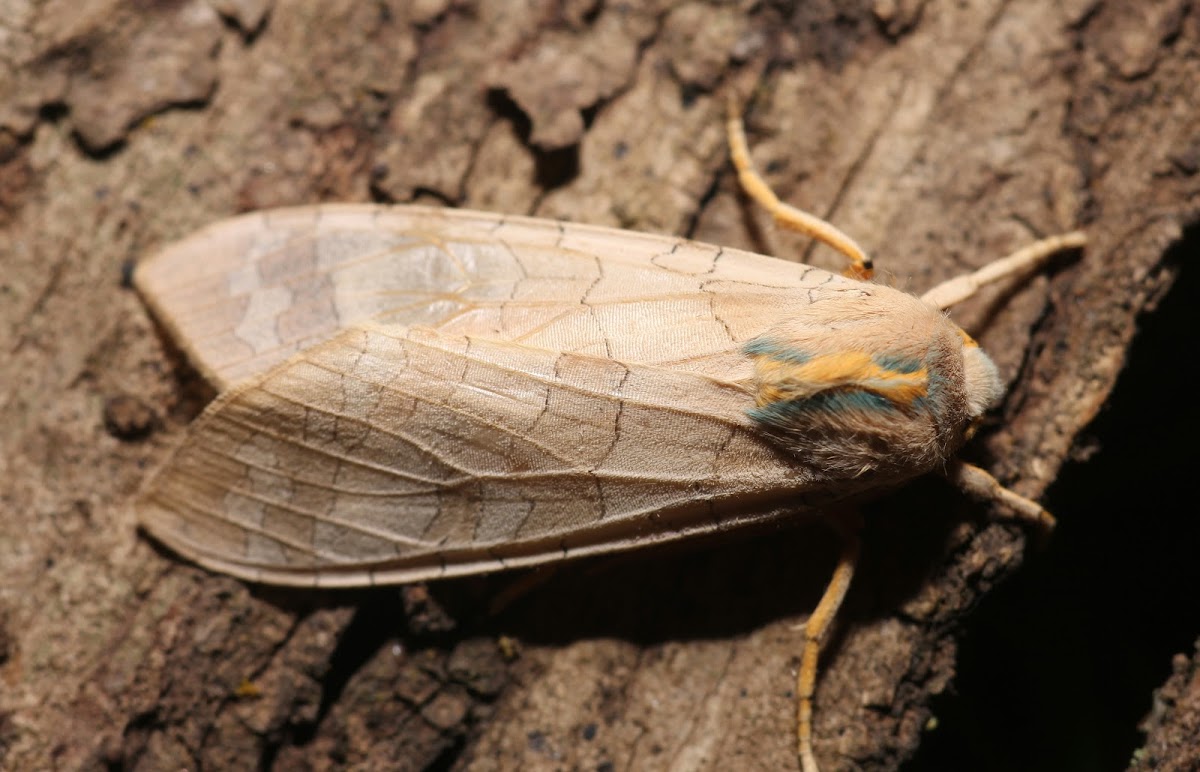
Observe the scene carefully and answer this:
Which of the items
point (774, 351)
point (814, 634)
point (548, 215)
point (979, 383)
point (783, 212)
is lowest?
point (814, 634)

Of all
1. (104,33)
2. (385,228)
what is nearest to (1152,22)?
(385,228)

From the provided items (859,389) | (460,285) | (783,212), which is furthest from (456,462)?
(783,212)

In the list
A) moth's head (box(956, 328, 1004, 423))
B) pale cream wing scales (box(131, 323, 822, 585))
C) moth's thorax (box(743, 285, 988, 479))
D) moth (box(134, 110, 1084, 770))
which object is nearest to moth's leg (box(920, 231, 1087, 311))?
moth (box(134, 110, 1084, 770))

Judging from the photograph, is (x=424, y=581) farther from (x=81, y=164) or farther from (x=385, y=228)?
(x=81, y=164)

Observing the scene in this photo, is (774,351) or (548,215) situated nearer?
(774,351)

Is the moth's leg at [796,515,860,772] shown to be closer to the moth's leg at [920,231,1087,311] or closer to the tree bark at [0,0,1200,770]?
the tree bark at [0,0,1200,770]

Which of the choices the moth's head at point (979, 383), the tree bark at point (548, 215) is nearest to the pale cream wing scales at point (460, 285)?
the tree bark at point (548, 215)

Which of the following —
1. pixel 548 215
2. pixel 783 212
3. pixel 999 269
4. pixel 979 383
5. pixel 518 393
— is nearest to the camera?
pixel 518 393

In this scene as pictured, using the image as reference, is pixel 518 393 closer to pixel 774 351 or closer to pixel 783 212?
pixel 774 351
